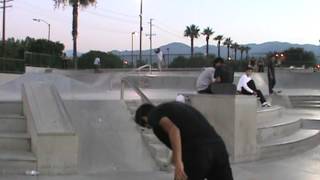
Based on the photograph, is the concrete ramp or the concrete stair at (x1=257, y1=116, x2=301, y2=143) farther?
the concrete stair at (x1=257, y1=116, x2=301, y2=143)

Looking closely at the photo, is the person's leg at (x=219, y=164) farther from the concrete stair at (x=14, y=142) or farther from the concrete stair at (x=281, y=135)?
the concrete stair at (x=281, y=135)

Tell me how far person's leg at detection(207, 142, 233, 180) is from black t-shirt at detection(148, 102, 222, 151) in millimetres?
79

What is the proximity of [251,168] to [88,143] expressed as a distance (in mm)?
2886

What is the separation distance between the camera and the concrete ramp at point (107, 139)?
962cm

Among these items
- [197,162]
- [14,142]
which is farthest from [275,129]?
[197,162]

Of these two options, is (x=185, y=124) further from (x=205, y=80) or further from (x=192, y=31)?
(x=192, y=31)

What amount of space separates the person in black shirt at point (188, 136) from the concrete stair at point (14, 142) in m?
4.52

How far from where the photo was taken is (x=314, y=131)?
573 inches

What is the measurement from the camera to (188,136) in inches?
195

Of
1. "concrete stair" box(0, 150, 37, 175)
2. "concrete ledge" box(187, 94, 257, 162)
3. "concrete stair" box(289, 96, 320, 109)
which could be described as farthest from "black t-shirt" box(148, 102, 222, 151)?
"concrete stair" box(289, 96, 320, 109)

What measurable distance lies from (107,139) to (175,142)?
5602 millimetres

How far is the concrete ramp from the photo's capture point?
9.62m

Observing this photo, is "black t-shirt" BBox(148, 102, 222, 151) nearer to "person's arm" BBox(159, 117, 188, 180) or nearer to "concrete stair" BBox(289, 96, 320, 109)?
"person's arm" BBox(159, 117, 188, 180)

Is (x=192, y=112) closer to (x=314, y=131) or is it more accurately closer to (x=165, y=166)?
(x=165, y=166)
